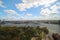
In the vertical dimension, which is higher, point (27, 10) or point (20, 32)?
point (27, 10)

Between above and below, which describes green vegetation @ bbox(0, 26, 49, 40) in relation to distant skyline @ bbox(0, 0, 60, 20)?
below

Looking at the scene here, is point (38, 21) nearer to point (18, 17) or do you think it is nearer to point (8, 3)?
point (18, 17)

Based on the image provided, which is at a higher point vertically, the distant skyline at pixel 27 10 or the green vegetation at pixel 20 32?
the distant skyline at pixel 27 10

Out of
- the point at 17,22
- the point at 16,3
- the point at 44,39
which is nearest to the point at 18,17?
the point at 17,22
